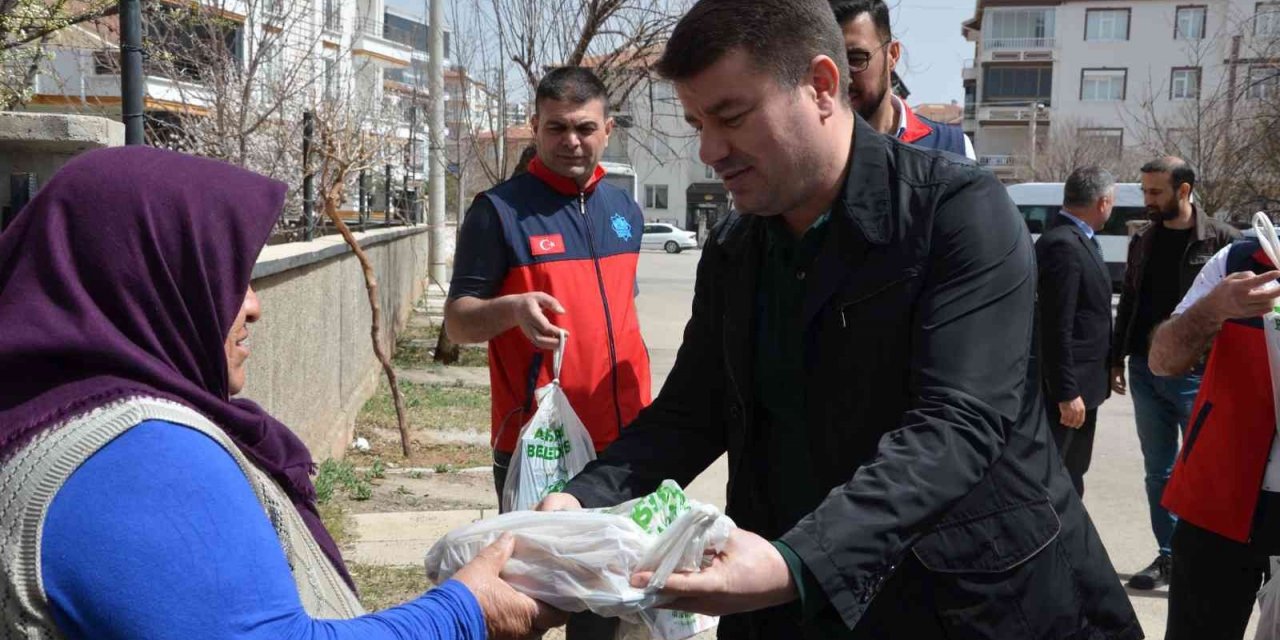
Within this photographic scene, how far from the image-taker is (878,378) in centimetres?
204

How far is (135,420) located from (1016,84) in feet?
245

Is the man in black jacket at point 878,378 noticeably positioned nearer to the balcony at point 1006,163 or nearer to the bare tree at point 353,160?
the bare tree at point 353,160

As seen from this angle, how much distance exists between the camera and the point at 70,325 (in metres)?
1.57

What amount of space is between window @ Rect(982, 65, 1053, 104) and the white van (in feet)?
→ 145

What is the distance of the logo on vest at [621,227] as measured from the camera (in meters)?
4.39

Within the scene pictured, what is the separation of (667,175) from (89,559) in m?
70.7

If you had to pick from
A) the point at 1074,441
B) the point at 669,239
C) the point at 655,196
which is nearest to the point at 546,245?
the point at 1074,441

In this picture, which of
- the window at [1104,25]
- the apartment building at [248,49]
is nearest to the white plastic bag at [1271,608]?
the apartment building at [248,49]

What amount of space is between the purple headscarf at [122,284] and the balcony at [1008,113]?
235 feet

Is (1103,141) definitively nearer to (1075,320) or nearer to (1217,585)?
(1075,320)

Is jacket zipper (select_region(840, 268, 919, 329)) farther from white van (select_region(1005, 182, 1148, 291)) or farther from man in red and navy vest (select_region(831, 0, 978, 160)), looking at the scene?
white van (select_region(1005, 182, 1148, 291))

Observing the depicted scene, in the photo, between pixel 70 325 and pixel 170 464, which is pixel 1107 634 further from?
pixel 70 325

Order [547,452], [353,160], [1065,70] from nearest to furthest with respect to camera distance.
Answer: [547,452], [353,160], [1065,70]

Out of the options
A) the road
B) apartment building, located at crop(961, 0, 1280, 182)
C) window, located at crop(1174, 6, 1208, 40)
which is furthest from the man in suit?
window, located at crop(1174, 6, 1208, 40)
